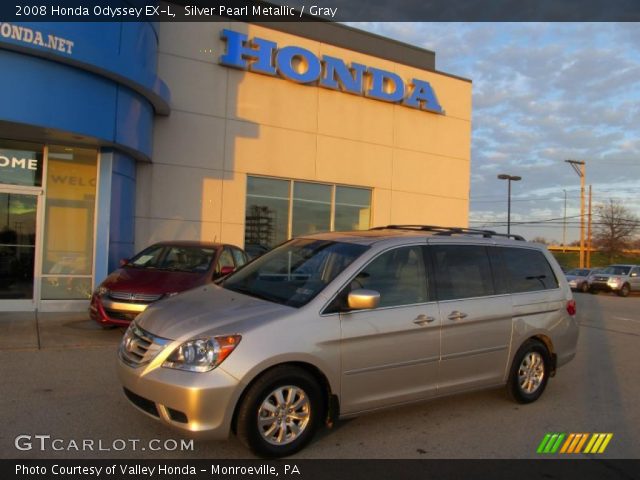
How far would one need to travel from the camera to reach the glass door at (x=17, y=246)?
10422mm

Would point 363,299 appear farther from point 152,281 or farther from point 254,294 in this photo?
point 152,281

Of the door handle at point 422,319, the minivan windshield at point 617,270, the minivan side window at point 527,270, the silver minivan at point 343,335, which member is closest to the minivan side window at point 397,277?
the silver minivan at point 343,335

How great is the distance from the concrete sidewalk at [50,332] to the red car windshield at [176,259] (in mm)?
1158

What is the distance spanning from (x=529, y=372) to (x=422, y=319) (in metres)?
1.78

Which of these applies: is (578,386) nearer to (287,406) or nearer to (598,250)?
(287,406)

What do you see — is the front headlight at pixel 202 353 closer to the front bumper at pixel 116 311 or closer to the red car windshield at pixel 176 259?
the front bumper at pixel 116 311

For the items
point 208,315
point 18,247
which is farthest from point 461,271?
point 18,247

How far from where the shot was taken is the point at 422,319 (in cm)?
482

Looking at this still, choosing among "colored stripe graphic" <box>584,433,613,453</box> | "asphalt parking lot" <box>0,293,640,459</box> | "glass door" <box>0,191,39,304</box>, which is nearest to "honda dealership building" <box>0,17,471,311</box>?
"glass door" <box>0,191,39,304</box>

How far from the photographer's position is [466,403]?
5695 millimetres

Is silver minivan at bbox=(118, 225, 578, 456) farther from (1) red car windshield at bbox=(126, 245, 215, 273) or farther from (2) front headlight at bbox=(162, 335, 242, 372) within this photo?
(1) red car windshield at bbox=(126, 245, 215, 273)

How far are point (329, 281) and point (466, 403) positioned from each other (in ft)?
7.50

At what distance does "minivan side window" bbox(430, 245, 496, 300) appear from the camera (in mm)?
5151

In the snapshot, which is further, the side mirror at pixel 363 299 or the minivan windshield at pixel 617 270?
the minivan windshield at pixel 617 270
